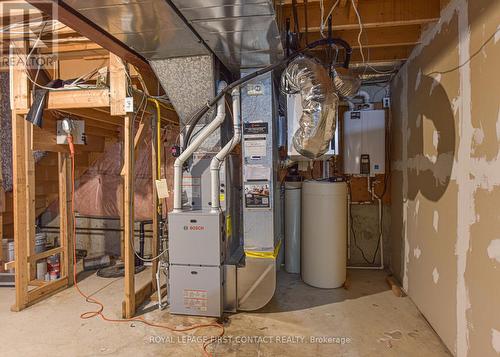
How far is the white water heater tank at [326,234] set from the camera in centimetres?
294

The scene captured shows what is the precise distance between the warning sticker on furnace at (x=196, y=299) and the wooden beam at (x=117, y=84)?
1535 mm

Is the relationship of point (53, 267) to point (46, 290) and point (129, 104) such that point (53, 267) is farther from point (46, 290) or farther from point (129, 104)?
point (129, 104)

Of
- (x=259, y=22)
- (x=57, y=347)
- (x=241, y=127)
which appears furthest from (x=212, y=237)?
(x=259, y=22)

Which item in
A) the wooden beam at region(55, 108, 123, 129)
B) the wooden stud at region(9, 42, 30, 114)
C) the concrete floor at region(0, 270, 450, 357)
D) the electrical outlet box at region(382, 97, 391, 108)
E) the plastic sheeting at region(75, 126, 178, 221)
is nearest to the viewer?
the concrete floor at region(0, 270, 450, 357)

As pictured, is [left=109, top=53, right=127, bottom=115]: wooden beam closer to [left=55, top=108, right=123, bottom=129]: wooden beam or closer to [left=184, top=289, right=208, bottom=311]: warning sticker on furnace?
[left=55, top=108, right=123, bottom=129]: wooden beam

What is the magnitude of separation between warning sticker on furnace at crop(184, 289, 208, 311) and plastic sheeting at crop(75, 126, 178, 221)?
1644mm

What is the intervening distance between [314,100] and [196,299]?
70.3 inches

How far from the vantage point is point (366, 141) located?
3.27 metres

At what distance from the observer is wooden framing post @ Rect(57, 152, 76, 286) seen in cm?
307

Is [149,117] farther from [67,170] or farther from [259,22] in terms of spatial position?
[259,22]

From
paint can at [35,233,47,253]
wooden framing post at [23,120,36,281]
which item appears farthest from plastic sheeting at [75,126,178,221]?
wooden framing post at [23,120,36,281]
